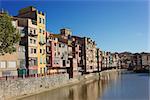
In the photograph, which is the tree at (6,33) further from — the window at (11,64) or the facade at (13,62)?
the window at (11,64)

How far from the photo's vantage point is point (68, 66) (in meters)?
93.4

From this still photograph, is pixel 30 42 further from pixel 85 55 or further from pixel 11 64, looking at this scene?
→ pixel 85 55

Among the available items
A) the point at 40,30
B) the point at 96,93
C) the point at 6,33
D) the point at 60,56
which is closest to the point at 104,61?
the point at 60,56

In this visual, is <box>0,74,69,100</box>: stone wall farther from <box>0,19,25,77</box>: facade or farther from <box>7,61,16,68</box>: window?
<box>7,61,16,68</box>: window

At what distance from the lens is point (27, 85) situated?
5725 centimetres

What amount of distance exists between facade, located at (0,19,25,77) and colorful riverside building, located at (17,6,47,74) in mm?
7286

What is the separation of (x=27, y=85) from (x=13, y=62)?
7.84m

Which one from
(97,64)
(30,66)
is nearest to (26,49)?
(30,66)

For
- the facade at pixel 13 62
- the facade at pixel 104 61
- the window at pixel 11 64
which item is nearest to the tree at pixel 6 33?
the facade at pixel 13 62

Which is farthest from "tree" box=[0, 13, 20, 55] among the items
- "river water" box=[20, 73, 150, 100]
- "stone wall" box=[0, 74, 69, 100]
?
"river water" box=[20, 73, 150, 100]

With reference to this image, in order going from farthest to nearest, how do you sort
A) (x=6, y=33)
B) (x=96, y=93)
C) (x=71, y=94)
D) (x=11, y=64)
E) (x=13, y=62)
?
1. (x=96, y=93)
2. (x=13, y=62)
3. (x=11, y=64)
4. (x=71, y=94)
5. (x=6, y=33)

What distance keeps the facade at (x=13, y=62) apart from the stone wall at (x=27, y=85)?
5225mm

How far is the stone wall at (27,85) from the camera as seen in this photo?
160 feet

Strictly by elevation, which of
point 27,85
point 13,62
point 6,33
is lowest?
point 27,85
